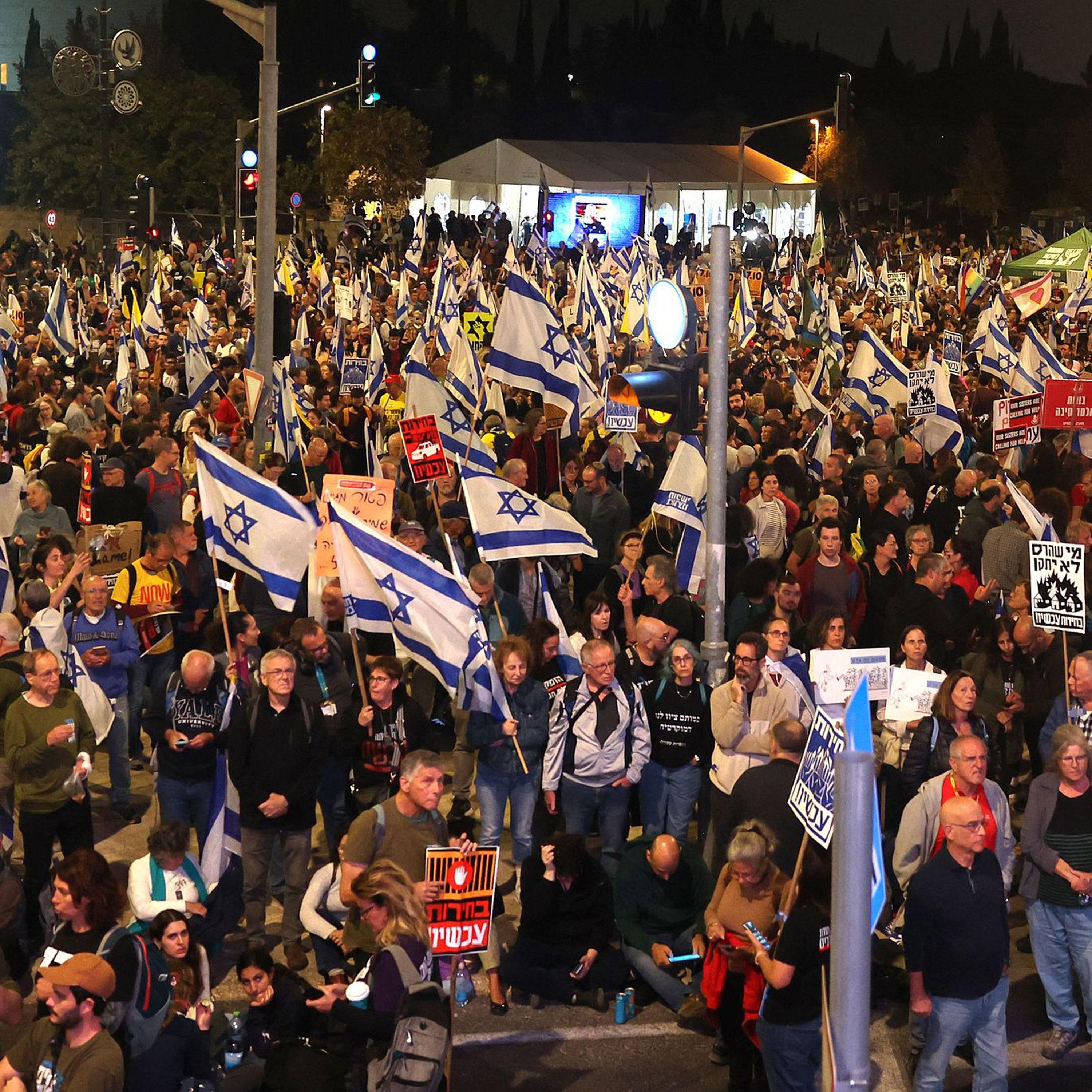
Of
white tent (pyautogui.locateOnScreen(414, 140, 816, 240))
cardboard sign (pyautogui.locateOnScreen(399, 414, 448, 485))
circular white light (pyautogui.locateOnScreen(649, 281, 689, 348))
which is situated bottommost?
cardboard sign (pyautogui.locateOnScreen(399, 414, 448, 485))

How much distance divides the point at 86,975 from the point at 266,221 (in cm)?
1140

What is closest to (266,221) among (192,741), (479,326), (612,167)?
(479,326)

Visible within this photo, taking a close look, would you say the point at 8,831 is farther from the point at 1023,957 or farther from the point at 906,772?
the point at 1023,957

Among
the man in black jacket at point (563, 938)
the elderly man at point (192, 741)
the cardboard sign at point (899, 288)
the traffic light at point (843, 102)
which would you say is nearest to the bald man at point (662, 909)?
the man in black jacket at point (563, 938)

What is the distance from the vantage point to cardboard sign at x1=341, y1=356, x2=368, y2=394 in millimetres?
19812

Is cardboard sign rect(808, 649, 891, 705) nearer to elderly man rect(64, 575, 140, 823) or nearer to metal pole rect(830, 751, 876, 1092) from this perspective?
elderly man rect(64, 575, 140, 823)

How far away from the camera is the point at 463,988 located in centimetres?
866

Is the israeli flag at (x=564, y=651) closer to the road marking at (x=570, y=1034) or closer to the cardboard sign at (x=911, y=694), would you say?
the cardboard sign at (x=911, y=694)

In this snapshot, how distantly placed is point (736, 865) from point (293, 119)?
282 feet

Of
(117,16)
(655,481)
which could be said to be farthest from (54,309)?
(117,16)

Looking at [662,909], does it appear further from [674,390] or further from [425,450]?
[425,450]

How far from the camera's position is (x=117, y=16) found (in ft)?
277

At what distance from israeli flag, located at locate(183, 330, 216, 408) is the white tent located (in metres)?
39.5

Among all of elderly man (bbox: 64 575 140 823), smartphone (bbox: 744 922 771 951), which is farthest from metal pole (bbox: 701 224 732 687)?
elderly man (bbox: 64 575 140 823)
